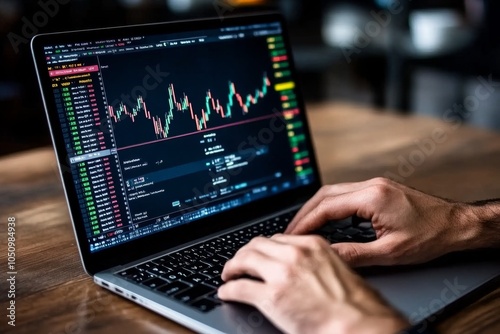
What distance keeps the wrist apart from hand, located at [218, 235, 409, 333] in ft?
0.81

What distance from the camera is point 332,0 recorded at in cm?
582

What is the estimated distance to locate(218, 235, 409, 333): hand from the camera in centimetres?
64

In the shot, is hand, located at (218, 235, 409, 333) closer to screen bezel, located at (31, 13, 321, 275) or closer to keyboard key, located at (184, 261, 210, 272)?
keyboard key, located at (184, 261, 210, 272)

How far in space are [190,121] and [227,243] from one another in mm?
203

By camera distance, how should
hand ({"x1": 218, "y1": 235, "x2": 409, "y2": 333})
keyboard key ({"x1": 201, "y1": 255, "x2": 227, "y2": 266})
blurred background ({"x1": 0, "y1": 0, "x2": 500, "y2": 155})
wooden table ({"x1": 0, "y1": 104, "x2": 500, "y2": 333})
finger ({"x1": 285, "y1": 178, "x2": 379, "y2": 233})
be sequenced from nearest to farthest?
hand ({"x1": 218, "y1": 235, "x2": 409, "y2": 333})
wooden table ({"x1": 0, "y1": 104, "x2": 500, "y2": 333})
keyboard key ({"x1": 201, "y1": 255, "x2": 227, "y2": 266})
finger ({"x1": 285, "y1": 178, "x2": 379, "y2": 233})
blurred background ({"x1": 0, "y1": 0, "x2": 500, "y2": 155})

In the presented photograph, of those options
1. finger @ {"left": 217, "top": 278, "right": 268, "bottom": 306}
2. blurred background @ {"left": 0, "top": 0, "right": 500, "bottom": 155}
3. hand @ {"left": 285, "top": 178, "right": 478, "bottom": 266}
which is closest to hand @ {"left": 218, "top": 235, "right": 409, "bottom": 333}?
finger @ {"left": 217, "top": 278, "right": 268, "bottom": 306}

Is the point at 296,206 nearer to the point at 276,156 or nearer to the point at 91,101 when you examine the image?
the point at 276,156

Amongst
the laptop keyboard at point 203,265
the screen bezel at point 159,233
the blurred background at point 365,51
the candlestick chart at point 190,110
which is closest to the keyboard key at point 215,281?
the laptop keyboard at point 203,265

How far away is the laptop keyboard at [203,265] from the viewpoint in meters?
0.75

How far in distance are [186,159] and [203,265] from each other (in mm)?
202

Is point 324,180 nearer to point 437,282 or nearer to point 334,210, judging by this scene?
point 334,210

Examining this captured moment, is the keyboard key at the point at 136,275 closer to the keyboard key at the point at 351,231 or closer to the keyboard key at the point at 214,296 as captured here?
the keyboard key at the point at 214,296

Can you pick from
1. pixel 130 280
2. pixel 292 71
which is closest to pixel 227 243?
pixel 130 280

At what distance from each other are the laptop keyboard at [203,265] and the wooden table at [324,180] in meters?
0.04
